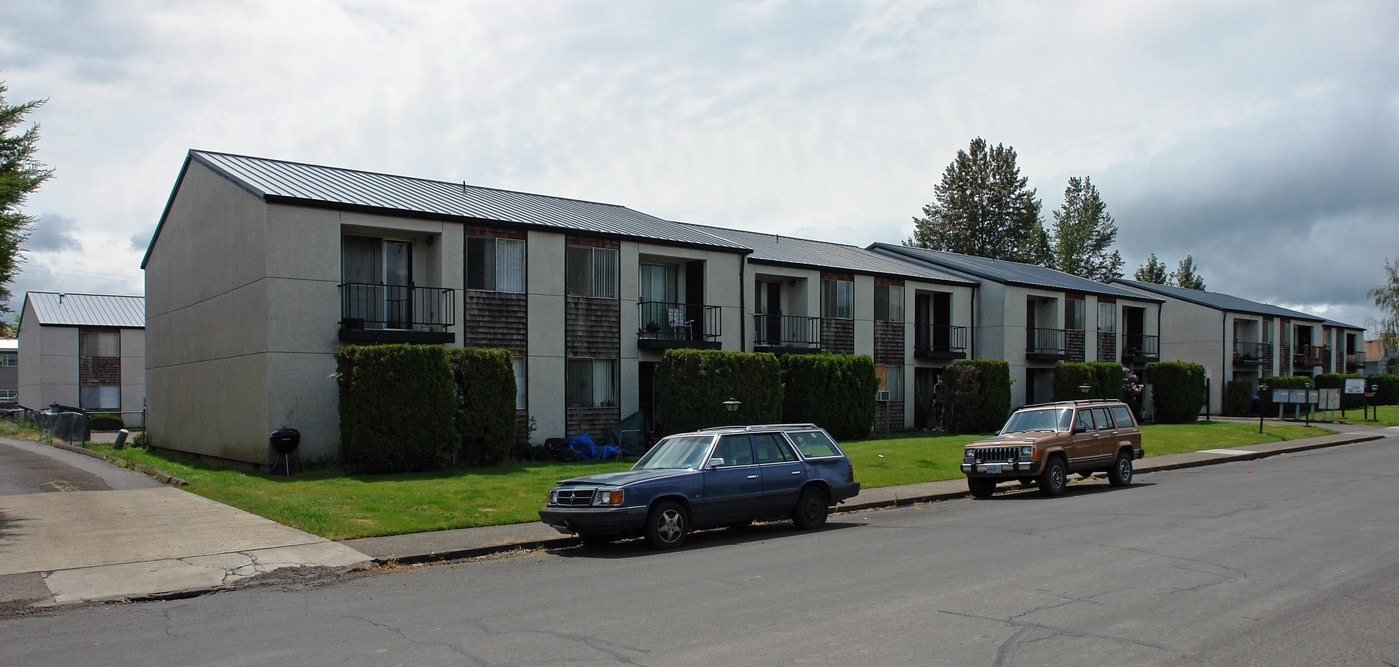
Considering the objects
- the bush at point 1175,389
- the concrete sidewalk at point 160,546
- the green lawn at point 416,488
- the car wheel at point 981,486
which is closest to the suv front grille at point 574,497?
the concrete sidewalk at point 160,546

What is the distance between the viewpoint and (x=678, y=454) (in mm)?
14250

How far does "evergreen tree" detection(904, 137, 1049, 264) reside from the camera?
225 feet

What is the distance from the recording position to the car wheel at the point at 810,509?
48.1 feet

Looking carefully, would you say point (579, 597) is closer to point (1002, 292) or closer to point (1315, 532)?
point (1315, 532)

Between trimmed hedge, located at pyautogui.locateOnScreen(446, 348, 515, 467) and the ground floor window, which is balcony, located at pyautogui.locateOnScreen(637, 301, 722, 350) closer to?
the ground floor window

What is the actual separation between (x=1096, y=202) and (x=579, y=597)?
76.1m

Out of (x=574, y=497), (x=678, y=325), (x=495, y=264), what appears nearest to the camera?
(x=574, y=497)

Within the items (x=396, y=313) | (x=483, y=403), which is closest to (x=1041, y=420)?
(x=483, y=403)

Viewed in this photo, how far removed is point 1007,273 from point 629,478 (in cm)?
3174

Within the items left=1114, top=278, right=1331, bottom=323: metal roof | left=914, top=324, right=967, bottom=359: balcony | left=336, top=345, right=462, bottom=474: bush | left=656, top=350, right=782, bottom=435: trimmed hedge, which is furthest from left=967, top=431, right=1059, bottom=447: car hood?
left=1114, top=278, right=1331, bottom=323: metal roof

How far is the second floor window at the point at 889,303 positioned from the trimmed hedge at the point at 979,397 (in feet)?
9.42

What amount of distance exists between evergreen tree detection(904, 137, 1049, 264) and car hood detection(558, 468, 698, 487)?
5821 cm

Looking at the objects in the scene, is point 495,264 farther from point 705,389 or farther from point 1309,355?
point 1309,355

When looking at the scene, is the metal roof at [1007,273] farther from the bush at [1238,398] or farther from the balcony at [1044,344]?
the bush at [1238,398]
